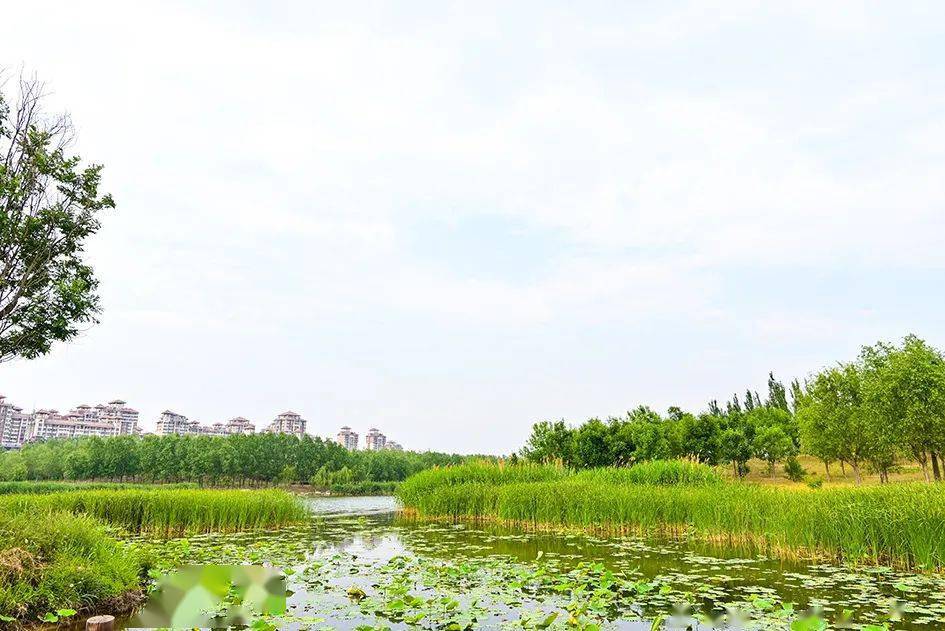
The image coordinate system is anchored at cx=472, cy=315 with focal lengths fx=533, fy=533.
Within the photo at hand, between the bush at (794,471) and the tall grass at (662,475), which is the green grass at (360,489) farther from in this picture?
the tall grass at (662,475)

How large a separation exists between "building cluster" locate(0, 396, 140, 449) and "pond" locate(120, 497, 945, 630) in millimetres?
188320

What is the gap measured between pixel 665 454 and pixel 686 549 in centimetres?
1898

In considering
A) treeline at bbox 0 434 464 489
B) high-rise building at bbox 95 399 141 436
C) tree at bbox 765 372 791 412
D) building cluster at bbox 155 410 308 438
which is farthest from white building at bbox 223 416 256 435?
tree at bbox 765 372 791 412

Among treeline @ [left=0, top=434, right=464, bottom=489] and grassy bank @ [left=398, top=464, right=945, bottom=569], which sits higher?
grassy bank @ [left=398, top=464, right=945, bottom=569]

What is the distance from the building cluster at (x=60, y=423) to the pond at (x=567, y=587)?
18832 centimetres

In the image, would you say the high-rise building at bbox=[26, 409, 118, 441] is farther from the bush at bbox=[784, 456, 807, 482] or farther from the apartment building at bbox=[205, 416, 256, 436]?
the bush at bbox=[784, 456, 807, 482]

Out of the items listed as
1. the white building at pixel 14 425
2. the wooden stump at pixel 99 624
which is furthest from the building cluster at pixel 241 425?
the wooden stump at pixel 99 624

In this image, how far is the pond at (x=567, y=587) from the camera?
21.4ft

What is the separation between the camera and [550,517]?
16562 mm

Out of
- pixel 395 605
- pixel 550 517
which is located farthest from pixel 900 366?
pixel 395 605

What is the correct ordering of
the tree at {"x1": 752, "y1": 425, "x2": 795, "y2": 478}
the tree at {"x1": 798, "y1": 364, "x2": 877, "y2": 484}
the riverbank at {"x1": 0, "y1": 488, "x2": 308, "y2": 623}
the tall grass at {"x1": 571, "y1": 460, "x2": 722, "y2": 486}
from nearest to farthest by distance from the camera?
the riverbank at {"x1": 0, "y1": 488, "x2": 308, "y2": 623}
the tall grass at {"x1": 571, "y1": 460, "x2": 722, "y2": 486}
the tree at {"x1": 798, "y1": 364, "x2": 877, "y2": 484}
the tree at {"x1": 752, "y1": 425, "x2": 795, "y2": 478}

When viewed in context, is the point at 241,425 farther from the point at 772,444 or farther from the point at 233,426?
the point at 772,444

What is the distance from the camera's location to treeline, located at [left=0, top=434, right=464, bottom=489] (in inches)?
2483

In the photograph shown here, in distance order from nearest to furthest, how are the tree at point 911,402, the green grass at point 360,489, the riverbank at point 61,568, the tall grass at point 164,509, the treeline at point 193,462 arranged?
the riverbank at point 61,568, the tall grass at point 164,509, the tree at point 911,402, the green grass at point 360,489, the treeline at point 193,462
